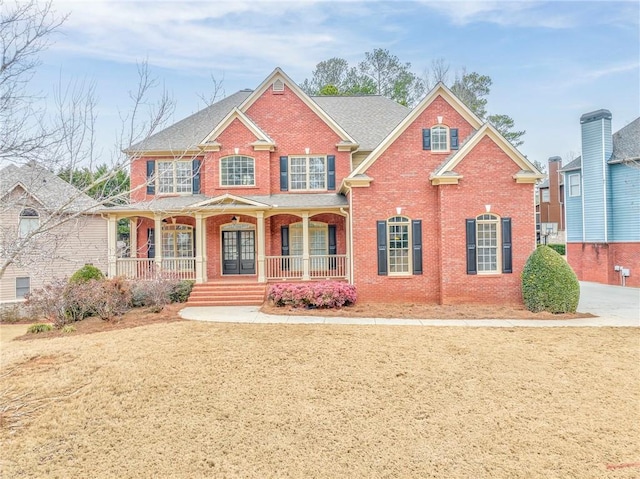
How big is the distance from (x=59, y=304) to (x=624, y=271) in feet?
84.2

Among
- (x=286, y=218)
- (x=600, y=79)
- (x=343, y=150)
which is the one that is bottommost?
(x=286, y=218)

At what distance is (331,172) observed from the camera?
59.2 ft

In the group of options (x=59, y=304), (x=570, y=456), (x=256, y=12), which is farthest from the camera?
(x=59, y=304)

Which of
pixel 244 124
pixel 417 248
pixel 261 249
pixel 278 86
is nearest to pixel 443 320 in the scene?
pixel 417 248

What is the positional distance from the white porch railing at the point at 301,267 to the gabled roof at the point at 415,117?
419 cm

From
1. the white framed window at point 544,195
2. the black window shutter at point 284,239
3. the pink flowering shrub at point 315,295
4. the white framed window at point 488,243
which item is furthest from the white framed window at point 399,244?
the white framed window at point 544,195

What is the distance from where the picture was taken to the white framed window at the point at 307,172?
1817 cm

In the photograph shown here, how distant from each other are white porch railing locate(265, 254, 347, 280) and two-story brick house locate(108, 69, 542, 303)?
0.06 meters

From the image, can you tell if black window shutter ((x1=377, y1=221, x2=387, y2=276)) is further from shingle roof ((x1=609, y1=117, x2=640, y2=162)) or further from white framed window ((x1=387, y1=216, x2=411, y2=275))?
shingle roof ((x1=609, y1=117, x2=640, y2=162))

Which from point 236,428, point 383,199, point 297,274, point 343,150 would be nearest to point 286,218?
point 297,274

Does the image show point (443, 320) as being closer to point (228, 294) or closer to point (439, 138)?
point (439, 138)

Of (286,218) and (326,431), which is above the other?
(286,218)

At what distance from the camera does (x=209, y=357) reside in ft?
26.6

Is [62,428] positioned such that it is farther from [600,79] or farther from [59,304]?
[600,79]
